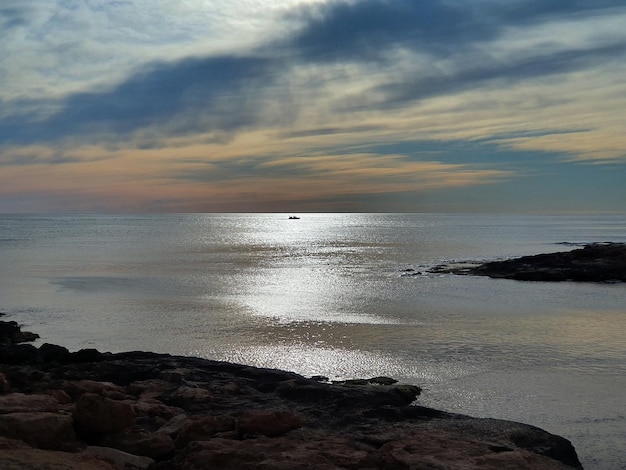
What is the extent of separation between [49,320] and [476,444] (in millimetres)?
25185

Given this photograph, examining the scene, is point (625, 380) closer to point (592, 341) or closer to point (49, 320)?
point (592, 341)

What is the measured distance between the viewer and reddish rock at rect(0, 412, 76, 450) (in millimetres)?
10047

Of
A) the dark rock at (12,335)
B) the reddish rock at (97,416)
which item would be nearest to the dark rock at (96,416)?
the reddish rock at (97,416)

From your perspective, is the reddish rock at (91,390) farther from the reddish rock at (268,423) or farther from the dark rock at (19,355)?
the dark rock at (19,355)

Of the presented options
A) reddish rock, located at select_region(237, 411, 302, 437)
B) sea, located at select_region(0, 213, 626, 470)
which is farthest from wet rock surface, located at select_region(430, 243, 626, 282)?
reddish rock, located at select_region(237, 411, 302, 437)

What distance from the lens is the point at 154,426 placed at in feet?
40.3

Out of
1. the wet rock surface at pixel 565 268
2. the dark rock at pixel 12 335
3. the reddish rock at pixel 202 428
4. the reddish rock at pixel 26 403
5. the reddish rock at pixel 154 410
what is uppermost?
the wet rock surface at pixel 565 268

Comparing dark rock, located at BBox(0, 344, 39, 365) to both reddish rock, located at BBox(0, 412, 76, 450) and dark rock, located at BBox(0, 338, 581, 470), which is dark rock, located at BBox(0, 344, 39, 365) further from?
reddish rock, located at BBox(0, 412, 76, 450)

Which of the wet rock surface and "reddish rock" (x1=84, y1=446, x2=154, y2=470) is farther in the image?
the wet rock surface

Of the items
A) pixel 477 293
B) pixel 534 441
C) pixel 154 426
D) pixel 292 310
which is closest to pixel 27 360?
pixel 154 426

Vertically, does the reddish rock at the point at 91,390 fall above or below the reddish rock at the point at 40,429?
below

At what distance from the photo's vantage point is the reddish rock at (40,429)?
10.0 meters

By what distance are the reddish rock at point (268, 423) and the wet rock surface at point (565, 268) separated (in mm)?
41414

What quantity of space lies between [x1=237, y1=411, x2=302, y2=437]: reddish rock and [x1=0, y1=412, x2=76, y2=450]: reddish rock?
3.04m
